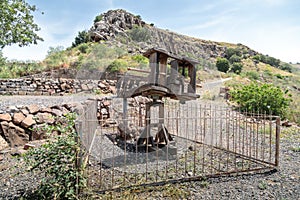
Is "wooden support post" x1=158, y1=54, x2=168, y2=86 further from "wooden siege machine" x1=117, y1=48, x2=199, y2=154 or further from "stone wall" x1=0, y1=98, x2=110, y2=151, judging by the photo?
"stone wall" x1=0, y1=98, x2=110, y2=151

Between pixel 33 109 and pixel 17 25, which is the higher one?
pixel 17 25

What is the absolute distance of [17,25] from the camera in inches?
405

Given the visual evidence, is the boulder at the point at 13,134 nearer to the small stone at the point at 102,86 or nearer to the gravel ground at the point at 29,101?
the gravel ground at the point at 29,101

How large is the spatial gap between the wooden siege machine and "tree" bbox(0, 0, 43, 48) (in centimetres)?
790

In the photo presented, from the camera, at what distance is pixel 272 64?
4319cm

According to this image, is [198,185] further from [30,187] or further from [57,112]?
[57,112]

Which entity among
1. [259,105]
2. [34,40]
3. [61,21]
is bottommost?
[259,105]

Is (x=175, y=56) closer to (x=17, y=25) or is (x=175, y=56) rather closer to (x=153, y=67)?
(x=153, y=67)

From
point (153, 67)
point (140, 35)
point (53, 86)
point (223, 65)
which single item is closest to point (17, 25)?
point (53, 86)

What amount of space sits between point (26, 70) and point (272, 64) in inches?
1710

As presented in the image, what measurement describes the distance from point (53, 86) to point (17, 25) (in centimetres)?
318

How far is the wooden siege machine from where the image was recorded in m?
4.04

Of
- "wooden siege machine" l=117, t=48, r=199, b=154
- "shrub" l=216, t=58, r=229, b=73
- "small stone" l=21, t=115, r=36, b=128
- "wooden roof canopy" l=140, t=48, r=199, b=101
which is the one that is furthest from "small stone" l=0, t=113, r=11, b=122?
"shrub" l=216, t=58, r=229, b=73

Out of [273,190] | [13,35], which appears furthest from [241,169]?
[13,35]
